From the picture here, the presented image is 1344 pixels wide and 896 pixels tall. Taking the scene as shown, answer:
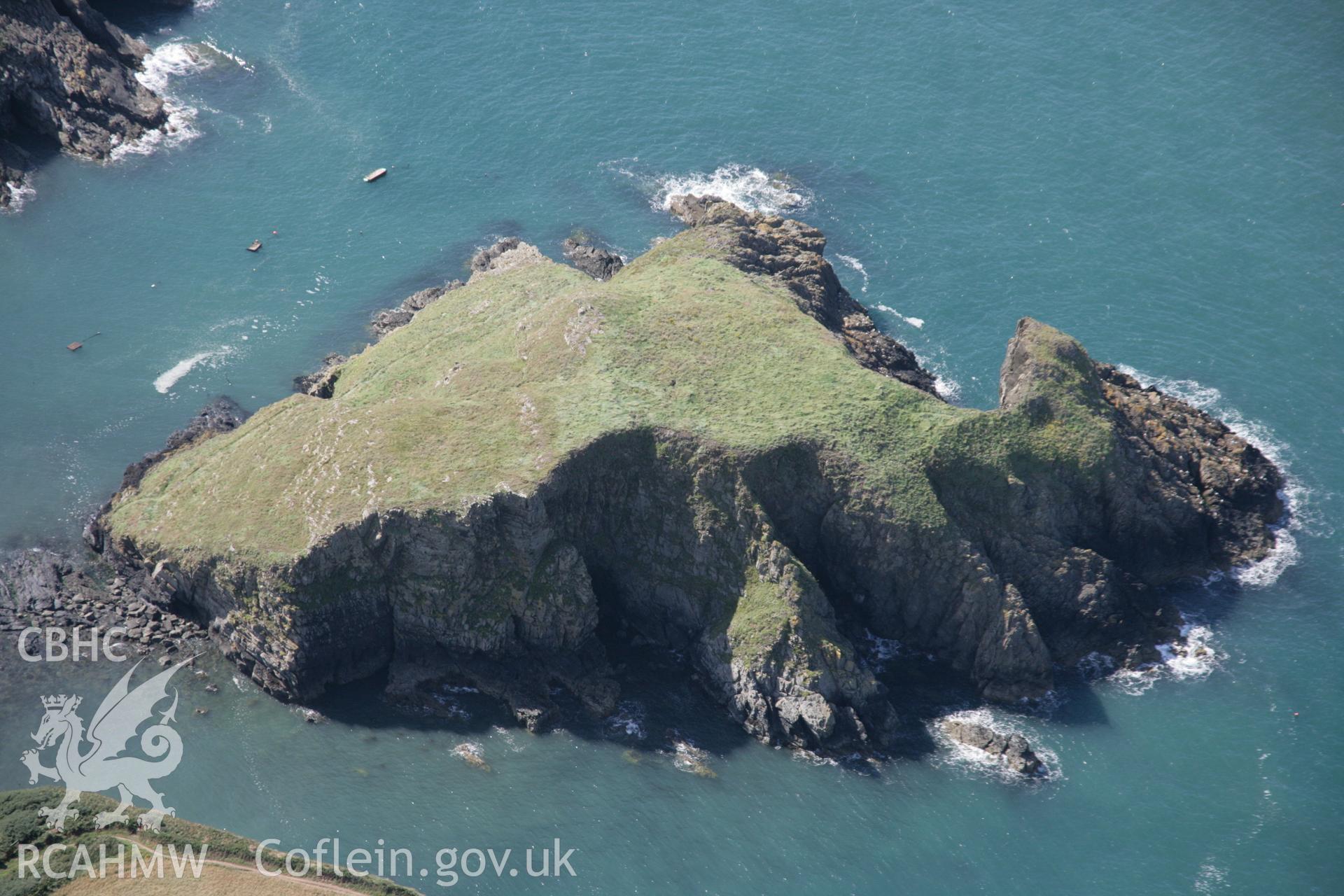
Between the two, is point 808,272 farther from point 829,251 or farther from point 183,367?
point 183,367

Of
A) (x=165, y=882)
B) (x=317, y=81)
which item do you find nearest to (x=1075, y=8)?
(x=317, y=81)

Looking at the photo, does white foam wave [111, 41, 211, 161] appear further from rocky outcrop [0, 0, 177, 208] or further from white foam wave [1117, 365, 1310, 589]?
white foam wave [1117, 365, 1310, 589]

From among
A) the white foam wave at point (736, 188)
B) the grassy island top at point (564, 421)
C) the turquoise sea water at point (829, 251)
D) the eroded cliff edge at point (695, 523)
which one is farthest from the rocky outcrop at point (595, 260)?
the eroded cliff edge at point (695, 523)

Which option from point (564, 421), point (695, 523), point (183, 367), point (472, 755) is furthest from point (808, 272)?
point (183, 367)

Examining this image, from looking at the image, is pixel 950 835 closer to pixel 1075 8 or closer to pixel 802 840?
pixel 802 840

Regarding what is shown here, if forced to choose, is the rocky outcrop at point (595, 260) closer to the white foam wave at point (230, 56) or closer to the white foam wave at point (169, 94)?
the white foam wave at point (169, 94)

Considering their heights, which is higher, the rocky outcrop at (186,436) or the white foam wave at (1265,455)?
the white foam wave at (1265,455)
